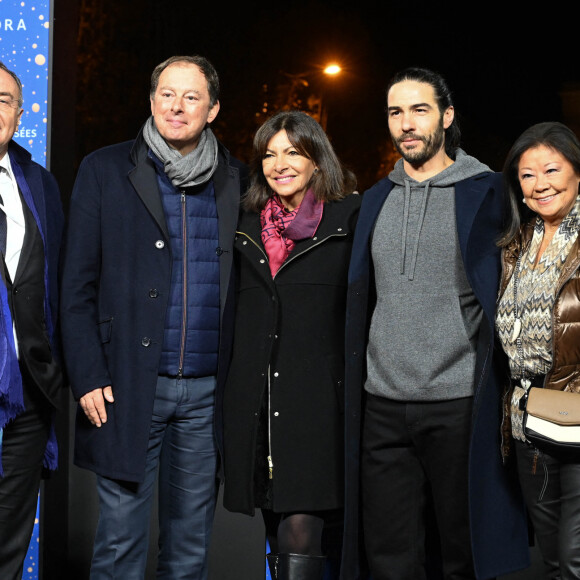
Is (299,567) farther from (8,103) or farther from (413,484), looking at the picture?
(8,103)

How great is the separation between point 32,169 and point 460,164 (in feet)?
4.28

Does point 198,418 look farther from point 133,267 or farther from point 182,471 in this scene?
point 133,267

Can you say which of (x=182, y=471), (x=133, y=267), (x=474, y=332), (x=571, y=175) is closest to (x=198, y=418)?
(x=182, y=471)

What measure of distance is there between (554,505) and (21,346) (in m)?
1.52

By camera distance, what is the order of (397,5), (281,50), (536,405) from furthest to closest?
1. (281,50)
2. (397,5)
3. (536,405)

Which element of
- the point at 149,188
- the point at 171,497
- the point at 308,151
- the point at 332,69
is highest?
the point at 332,69

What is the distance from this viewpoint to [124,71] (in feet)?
18.4

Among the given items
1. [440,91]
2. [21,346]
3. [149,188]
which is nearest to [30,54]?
[149,188]

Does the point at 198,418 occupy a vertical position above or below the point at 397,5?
below

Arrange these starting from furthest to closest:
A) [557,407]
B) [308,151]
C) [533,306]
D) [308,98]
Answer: [308,98], [308,151], [533,306], [557,407]

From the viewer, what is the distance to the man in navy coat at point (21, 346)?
2410 mm

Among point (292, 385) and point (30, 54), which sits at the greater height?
point (30, 54)

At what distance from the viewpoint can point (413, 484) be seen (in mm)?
2566

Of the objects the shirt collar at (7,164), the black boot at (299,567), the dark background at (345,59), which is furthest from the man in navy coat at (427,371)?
the dark background at (345,59)
